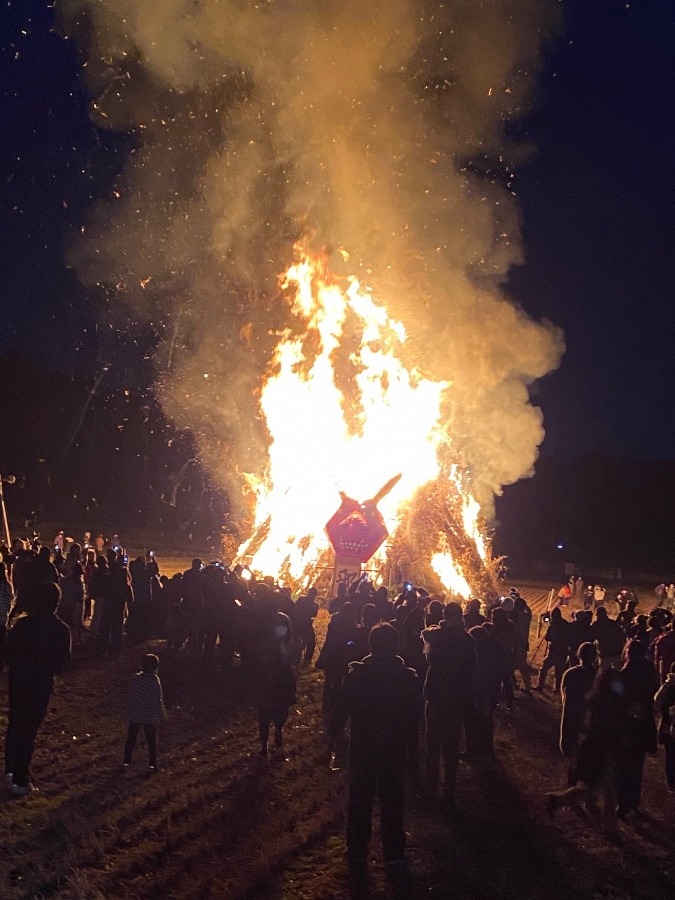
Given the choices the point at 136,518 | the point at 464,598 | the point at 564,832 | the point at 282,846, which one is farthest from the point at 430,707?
the point at 136,518

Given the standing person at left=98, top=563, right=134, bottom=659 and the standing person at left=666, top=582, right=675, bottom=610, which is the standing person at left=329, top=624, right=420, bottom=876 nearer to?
the standing person at left=98, top=563, right=134, bottom=659

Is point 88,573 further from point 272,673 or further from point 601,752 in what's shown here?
point 601,752

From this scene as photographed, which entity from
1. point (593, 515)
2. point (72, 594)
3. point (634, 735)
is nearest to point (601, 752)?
point (634, 735)

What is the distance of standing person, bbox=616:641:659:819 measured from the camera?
7492 mm

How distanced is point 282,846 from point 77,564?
27.2ft

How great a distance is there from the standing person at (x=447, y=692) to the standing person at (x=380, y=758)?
1635 mm

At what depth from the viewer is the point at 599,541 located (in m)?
62.8

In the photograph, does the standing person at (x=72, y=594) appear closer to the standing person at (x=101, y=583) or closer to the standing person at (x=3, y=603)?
the standing person at (x=101, y=583)

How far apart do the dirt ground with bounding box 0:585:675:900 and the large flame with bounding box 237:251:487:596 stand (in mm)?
15484

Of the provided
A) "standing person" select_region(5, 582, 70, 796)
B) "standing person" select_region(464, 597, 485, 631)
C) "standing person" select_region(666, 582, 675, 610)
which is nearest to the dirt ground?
"standing person" select_region(5, 582, 70, 796)

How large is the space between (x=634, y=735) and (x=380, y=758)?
2842 mm

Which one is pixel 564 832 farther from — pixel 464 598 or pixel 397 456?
pixel 397 456

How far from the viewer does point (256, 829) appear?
6.68m

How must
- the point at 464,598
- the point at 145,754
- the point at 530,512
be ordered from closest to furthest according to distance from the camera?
the point at 145,754 → the point at 464,598 → the point at 530,512
